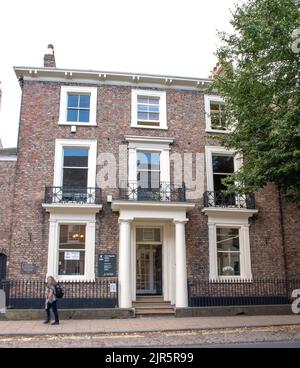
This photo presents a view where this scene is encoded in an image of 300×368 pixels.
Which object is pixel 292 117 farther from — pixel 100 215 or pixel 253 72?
pixel 100 215

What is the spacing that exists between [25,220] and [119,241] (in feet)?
13.5

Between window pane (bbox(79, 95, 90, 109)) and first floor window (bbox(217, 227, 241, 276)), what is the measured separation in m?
8.52

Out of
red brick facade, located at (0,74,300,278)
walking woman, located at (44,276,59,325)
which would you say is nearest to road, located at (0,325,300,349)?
walking woman, located at (44,276,59,325)

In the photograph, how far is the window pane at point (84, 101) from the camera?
779 inches

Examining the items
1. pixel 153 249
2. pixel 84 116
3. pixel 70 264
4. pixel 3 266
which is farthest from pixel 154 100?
pixel 3 266

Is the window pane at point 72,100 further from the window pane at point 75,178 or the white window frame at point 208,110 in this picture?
the white window frame at point 208,110

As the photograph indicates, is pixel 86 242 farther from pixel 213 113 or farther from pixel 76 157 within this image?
pixel 213 113

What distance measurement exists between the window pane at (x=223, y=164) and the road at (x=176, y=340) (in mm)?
8784

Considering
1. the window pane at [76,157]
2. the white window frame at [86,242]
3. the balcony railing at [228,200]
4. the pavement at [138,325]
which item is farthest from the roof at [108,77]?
the pavement at [138,325]

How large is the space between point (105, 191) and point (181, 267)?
15.5 ft

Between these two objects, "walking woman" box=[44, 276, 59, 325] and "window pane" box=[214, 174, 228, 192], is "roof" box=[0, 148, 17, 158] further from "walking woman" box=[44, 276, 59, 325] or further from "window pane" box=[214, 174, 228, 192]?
"window pane" box=[214, 174, 228, 192]

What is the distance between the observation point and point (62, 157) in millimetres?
18969

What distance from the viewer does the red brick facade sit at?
17812mm

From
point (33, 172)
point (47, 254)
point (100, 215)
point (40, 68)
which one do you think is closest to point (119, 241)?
point (100, 215)
